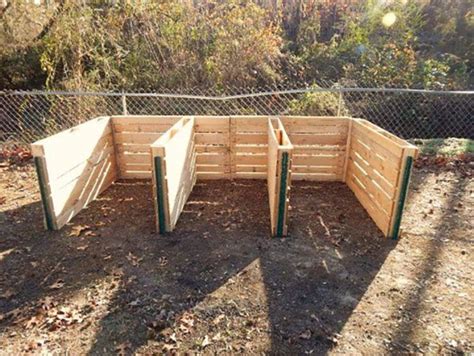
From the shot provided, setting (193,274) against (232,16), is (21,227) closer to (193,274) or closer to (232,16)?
(193,274)

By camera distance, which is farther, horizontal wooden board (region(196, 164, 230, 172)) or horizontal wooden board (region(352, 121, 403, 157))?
horizontal wooden board (region(196, 164, 230, 172))

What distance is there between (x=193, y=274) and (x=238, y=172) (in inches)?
107

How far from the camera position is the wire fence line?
25.3 ft

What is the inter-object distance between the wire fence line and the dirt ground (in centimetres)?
322

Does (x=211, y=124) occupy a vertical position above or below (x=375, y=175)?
above

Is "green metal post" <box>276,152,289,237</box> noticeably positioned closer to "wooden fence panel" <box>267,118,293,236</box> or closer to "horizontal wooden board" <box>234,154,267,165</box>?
"wooden fence panel" <box>267,118,293,236</box>

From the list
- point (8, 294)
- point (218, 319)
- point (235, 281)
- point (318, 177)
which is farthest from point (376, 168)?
point (8, 294)

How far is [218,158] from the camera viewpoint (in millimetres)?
5762

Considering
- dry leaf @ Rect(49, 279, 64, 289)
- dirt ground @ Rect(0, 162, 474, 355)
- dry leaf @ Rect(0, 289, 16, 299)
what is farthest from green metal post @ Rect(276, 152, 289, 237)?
dry leaf @ Rect(0, 289, 16, 299)

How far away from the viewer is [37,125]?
8.24m

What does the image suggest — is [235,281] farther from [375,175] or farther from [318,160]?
[318,160]

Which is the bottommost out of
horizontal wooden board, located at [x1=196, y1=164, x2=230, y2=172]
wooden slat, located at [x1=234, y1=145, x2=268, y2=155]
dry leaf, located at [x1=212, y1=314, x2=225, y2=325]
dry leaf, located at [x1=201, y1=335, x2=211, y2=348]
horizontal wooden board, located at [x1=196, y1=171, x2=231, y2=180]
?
dry leaf, located at [x1=201, y1=335, x2=211, y2=348]

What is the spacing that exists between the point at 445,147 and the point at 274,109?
3735mm

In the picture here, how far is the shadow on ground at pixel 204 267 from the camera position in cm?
279
